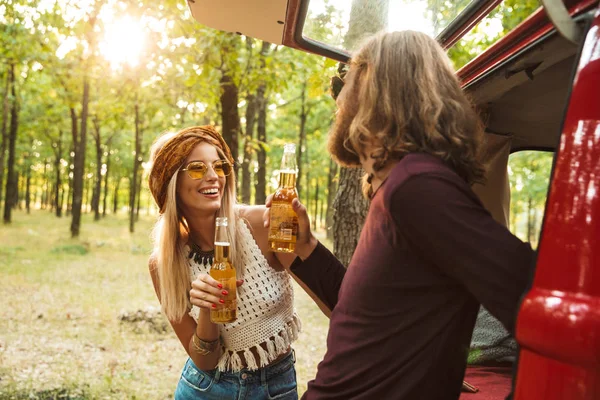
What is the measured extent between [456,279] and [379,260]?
23cm

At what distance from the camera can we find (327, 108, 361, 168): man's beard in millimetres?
1835

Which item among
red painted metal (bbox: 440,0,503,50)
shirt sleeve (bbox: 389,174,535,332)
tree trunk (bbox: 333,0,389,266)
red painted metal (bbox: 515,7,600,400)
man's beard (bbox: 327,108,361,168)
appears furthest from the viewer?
tree trunk (bbox: 333,0,389,266)

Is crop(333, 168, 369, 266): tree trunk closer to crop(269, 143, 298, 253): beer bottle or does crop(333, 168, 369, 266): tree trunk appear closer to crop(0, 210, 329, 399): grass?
crop(0, 210, 329, 399): grass

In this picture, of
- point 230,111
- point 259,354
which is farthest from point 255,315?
point 230,111

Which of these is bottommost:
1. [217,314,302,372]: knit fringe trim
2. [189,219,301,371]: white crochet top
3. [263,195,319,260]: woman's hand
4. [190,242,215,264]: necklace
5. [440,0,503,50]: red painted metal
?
[217,314,302,372]: knit fringe trim

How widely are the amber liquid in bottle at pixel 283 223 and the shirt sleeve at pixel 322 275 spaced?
0.34 ft

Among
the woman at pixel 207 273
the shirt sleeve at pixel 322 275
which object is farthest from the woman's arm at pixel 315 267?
the woman at pixel 207 273

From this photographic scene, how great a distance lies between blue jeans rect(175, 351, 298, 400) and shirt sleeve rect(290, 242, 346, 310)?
65cm

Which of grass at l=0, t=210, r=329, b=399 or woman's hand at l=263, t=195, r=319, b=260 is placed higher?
woman's hand at l=263, t=195, r=319, b=260

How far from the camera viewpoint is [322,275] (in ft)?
7.68

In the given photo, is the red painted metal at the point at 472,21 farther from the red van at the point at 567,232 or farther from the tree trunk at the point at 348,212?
the tree trunk at the point at 348,212

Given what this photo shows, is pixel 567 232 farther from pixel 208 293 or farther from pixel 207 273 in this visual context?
pixel 207 273

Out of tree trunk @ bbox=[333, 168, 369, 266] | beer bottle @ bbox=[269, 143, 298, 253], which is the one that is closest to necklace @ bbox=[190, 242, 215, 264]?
beer bottle @ bbox=[269, 143, 298, 253]

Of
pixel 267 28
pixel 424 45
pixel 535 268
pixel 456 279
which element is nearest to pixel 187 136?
pixel 267 28
